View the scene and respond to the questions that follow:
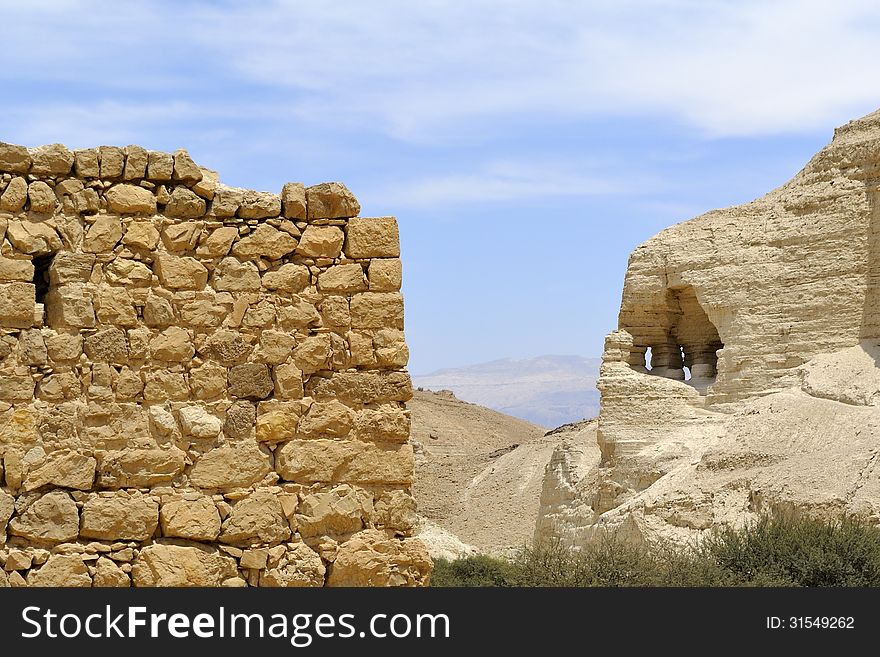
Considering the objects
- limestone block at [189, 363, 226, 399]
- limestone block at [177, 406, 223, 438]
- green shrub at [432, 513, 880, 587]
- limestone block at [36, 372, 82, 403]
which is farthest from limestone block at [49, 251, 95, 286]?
green shrub at [432, 513, 880, 587]

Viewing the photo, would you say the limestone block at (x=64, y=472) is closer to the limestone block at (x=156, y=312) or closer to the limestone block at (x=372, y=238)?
the limestone block at (x=156, y=312)

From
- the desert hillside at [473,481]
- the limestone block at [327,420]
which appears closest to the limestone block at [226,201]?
the limestone block at [327,420]

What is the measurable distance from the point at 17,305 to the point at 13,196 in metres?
→ 0.57

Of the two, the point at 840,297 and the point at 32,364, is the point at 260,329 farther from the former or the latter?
the point at 840,297

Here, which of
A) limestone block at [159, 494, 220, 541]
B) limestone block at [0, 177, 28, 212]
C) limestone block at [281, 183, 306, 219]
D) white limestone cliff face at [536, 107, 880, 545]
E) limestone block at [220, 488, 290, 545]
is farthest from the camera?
white limestone cliff face at [536, 107, 880, 545]

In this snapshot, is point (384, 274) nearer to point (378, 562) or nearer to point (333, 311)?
point (333, 311)

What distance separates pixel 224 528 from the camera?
7594 millimetres

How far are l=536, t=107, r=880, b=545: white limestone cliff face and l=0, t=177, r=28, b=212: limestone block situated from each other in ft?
41.3

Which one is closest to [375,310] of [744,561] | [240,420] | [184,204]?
[240,420]

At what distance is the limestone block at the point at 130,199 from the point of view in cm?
754

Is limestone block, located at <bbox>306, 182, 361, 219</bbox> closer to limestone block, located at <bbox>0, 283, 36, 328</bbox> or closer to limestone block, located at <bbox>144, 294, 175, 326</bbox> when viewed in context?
limestone block, located at <bbox>144, 294, 175, 326</bbox>

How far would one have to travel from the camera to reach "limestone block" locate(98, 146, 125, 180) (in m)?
7.55

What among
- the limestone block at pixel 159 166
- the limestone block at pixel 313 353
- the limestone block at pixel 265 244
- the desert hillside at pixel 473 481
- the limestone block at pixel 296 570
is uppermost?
the limestone block at pixel 159 166
